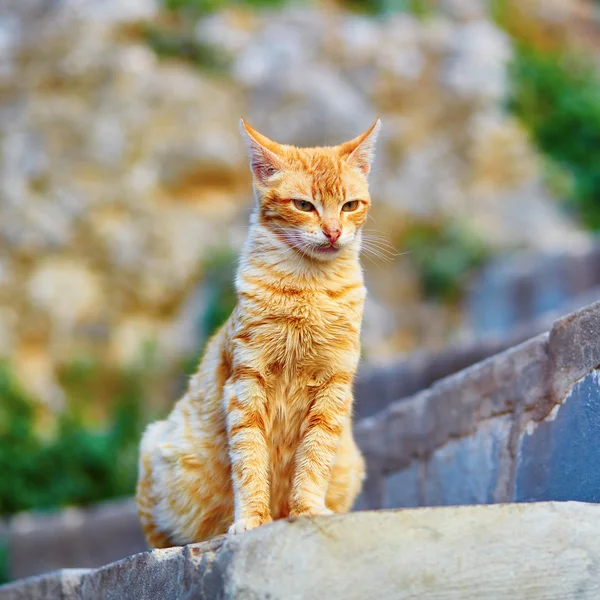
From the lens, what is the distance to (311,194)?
3008mm

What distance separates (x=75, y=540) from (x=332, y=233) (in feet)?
16.8

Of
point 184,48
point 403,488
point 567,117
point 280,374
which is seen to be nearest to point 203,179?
point 184,48

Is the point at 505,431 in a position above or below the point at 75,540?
below

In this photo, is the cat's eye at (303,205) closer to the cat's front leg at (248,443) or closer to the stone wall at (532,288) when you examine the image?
the cat's front leg at (248,443)

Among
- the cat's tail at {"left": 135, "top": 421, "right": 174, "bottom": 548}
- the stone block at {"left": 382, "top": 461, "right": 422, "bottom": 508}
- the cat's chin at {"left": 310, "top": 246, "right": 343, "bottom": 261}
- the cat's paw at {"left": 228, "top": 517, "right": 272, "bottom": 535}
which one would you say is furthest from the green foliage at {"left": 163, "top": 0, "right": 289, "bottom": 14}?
the cat's paw at {"left": 228, "top": 517, "right": 272, "bottom": 535}

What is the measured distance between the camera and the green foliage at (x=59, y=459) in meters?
9.91

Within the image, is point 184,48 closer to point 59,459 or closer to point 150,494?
point 59,459

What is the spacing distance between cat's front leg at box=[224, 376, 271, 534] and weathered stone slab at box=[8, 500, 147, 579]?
162 inches

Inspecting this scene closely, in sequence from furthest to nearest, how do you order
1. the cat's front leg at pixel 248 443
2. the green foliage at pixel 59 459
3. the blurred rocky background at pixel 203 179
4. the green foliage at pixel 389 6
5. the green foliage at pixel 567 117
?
the green foliage at pixel 389 6 → the green foliage at pixel 567 117 → the blurred rocky background at pixel 203 179 → the green foliage at pixel 59 459 → the cat's front leg at pixel 248 443

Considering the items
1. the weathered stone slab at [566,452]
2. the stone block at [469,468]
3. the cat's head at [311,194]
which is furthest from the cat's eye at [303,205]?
the stone block at [469,468]

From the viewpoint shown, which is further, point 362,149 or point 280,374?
point 362,149

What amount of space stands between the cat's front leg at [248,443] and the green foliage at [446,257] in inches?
426

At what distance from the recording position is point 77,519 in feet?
23.5

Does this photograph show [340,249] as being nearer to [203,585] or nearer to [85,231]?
[203,585]
